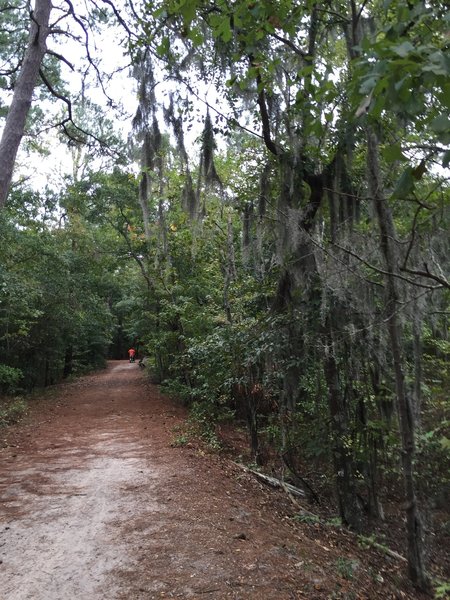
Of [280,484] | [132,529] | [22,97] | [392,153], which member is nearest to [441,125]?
[392,153]

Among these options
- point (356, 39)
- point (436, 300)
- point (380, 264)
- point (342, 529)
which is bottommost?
point (342, 529)

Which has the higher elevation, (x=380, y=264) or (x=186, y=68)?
(x=186, y=68)

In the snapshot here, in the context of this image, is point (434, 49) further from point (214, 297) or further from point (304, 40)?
point (214, 297)

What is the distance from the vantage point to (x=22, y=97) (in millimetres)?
7141

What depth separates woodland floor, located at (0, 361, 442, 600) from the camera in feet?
11.7

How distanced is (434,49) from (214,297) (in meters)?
10.4

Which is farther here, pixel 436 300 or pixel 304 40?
pixel 304 40

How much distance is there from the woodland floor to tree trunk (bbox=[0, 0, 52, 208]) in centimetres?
440

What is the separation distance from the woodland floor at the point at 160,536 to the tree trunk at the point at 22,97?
440 cm

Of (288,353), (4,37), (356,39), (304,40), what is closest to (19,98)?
(4,37)

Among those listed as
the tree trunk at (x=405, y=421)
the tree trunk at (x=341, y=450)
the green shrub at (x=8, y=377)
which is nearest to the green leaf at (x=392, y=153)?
the tree trunk at (x=405, y=421)

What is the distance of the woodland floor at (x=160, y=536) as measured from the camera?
11.7ft

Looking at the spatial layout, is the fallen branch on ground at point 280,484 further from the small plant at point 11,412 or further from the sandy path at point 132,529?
the small plant at point 11,412

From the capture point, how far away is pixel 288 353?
247 inches
